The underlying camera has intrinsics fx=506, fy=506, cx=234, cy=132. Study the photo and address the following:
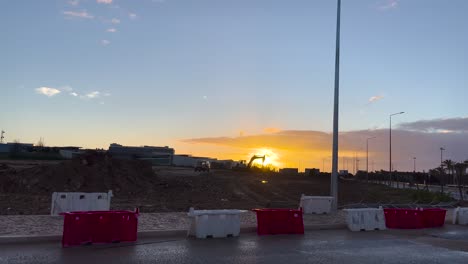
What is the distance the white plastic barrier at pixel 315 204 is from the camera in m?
20.8

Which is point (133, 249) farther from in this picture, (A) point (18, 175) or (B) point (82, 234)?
(A) point (18, 175)

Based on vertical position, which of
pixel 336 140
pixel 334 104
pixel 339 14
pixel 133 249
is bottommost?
pixel 133 249

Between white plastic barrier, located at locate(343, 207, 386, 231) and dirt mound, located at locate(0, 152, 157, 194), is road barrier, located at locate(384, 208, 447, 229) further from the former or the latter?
dirt mound, located at locate(0, 152, 157, 194)

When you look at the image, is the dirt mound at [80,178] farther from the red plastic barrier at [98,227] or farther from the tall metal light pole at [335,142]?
the red plastic barrier at [98,227]

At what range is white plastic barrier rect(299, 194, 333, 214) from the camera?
2081 centimetres

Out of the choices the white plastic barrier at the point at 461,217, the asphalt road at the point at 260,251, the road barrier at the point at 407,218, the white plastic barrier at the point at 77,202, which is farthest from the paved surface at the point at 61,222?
the white plastic barrier at the point at 461,217

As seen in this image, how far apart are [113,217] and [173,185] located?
3042cm

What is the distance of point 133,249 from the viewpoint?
1161 centimetres

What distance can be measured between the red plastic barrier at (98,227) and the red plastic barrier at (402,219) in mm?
9981

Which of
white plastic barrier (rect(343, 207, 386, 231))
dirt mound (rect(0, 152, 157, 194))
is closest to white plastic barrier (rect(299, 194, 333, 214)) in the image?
white plastic barrier (rect(343, 207, 386, 231))

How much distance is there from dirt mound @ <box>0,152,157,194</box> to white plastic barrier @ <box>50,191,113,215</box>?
19.1 meters

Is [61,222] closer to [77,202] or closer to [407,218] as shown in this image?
[77,202]

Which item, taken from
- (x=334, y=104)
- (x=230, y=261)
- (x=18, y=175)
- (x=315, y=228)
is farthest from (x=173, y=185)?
(x=230, y=261)

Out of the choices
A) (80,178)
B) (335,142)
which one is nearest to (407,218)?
(335,142)
